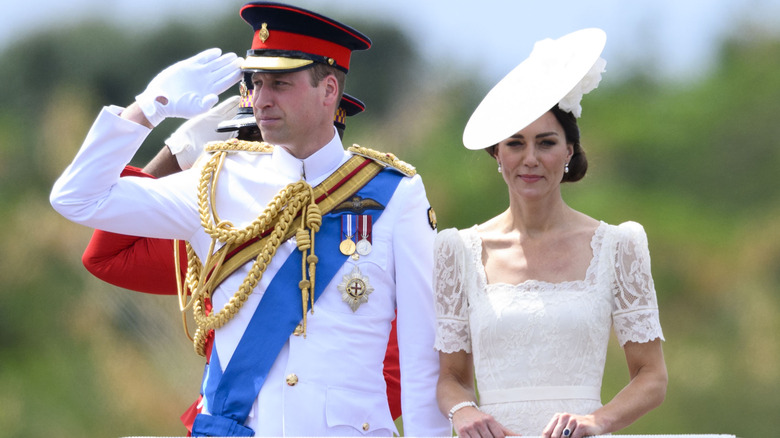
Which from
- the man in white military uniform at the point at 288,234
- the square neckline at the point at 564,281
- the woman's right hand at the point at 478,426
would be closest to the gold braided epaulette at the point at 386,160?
the man in white military uniform at the point at 288,234

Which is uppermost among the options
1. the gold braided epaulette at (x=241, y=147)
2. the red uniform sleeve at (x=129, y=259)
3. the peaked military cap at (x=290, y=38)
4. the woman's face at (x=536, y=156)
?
the peaked military cap at (x=290, y=38)

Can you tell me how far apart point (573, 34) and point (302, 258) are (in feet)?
3.25

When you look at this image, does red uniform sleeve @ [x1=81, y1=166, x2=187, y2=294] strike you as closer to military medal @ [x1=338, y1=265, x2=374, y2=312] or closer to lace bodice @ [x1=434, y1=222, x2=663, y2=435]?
military medal @ [x1=338, y1=265, x2=374, y2=312]

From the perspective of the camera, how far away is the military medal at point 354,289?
3.84 metres

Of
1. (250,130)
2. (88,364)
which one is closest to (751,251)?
(88,364)

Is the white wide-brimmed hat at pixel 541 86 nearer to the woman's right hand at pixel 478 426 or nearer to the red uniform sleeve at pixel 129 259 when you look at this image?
the woman's right hand at pixel 478 426

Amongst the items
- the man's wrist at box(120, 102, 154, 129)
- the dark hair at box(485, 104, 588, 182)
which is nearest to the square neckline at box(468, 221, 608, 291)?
the dark hair at box(485, 104, 588, 182)

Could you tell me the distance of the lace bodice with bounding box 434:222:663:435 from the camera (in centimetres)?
358

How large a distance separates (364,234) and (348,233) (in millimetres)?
46

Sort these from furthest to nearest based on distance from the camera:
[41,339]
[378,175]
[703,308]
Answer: [41,339]
[703,308]
[378,175]

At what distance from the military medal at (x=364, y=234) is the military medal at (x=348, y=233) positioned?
0.01 metres

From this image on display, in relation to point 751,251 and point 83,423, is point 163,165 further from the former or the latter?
point 751,251

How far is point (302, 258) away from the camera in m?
3.88

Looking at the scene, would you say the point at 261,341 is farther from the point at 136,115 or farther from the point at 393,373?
the point at 136,115
